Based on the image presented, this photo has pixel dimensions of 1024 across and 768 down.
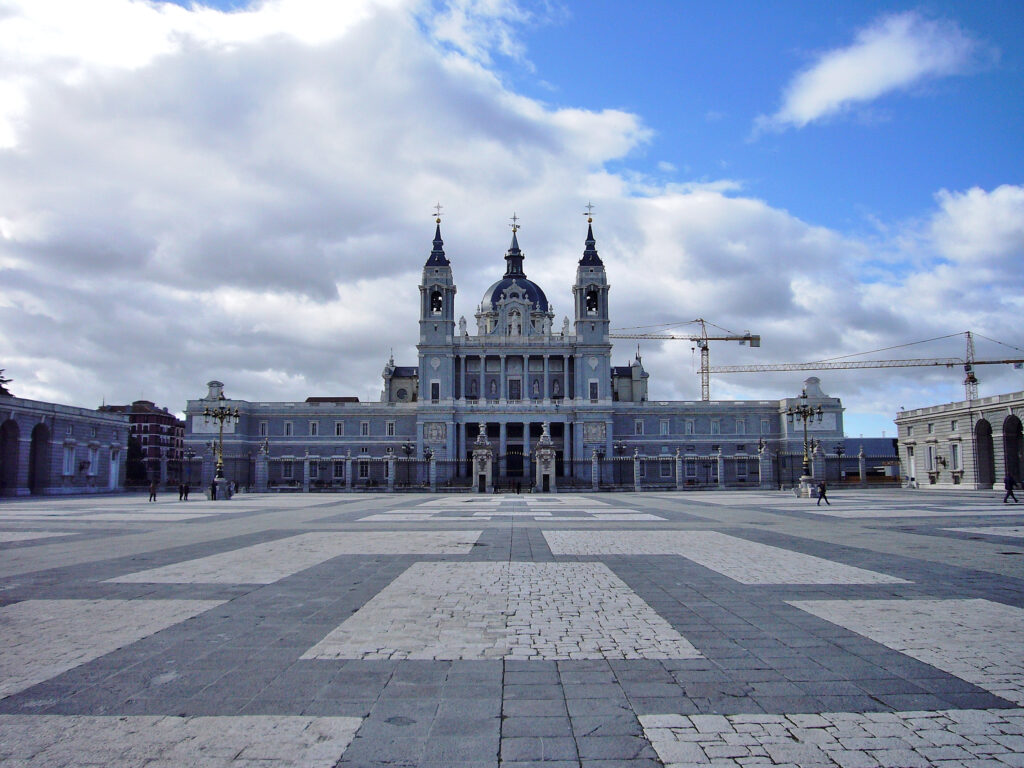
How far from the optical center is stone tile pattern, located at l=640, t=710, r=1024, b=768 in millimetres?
4418

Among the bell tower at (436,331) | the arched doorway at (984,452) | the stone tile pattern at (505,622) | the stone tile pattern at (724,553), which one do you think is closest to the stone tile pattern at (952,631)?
the stone tile pattern at (724,553)

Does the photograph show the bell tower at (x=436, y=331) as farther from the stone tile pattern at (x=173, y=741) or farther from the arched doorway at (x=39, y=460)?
the stone tile pattern at (x=173, y=741)

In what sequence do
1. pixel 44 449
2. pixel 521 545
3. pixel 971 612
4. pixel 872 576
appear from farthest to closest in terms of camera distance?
1. pixel 44 449
2. pixel 521 545
3. pixel 872 576
4. pixel 971 612

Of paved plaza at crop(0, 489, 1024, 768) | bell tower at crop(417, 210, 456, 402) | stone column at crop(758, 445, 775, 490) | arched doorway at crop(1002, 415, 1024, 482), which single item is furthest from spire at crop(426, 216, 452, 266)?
paved plaza at crop(0, 489, 1024, 768)

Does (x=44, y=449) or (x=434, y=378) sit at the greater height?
(x=434, y=378)

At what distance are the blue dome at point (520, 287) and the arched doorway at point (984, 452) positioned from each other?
4813cm

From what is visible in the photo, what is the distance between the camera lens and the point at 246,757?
449 cm

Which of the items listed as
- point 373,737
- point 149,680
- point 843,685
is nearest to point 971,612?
point 843,685

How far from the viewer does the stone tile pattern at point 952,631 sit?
6195 millimetres

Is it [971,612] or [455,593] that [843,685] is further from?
[455,593]

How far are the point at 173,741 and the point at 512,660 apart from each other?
2852 mm

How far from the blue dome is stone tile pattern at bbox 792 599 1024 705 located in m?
78.5

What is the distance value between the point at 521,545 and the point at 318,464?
200 feet

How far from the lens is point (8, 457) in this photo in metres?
49.8
